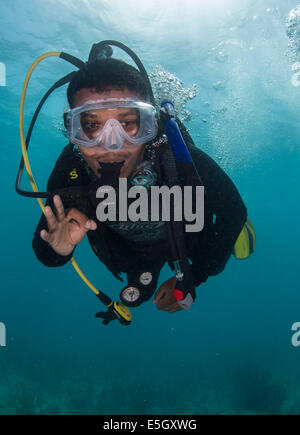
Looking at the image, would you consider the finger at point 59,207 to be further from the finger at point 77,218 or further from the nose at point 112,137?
the nose at point 112,137

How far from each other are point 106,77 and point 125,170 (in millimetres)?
949

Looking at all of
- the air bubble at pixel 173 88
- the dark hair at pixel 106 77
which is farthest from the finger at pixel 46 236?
the air bubble at pixel 173 88

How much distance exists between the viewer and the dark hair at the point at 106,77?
275 centimetres

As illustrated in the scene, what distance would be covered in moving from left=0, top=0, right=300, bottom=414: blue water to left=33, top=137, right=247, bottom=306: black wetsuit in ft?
31.1

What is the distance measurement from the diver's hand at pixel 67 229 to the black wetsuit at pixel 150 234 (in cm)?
20

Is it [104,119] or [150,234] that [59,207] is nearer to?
[104,119]

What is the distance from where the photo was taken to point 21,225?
60.2 m

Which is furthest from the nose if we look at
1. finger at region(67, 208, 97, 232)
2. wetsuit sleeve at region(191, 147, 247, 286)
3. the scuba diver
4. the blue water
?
the blue water

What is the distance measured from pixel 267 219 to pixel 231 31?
58.6 meters

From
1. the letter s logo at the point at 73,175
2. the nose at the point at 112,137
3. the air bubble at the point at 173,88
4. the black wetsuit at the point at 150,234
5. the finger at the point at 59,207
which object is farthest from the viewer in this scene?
the air bubble at the point at 173,88

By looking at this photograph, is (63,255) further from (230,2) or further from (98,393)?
(98,393)

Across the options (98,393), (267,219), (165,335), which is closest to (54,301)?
(165,335)

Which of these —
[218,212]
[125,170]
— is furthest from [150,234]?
[125,170]
